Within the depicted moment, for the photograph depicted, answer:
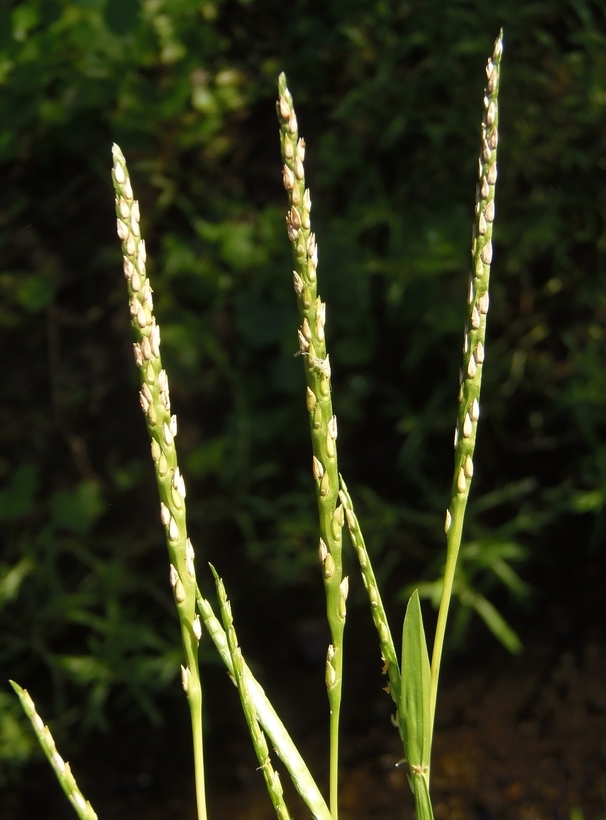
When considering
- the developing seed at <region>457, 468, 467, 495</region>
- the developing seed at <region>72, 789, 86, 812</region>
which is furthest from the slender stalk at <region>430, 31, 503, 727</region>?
the developing seed at <region>72, 789, 86, 812</region>

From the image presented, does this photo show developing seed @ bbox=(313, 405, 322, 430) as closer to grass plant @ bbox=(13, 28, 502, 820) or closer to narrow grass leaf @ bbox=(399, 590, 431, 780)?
grass plant @ bbox=(13, 28, 502, 820)

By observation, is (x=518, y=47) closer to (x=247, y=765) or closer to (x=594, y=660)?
(x=594, y=660)

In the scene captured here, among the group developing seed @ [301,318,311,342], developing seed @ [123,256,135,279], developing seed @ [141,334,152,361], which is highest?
developing seed @ [123,256,135,279]

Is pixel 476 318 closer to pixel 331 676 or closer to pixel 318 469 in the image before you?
pixel 318 469

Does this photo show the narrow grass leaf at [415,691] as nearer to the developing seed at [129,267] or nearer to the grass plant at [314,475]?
the grass plant at [314,475]

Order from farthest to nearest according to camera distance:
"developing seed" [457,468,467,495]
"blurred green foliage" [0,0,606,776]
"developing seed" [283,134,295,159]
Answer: "blurred green foliage" [0,0,606,776], "developing seed" [457,468,467,495], "developing seed" [283,134,295,159]

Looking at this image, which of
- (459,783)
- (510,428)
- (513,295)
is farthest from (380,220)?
(459,783)

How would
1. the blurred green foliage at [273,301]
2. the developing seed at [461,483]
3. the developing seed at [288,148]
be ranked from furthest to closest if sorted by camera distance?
the blurred green foliage at [273,301] < the developing seed at [461,483] < the developing seed at [288,148]

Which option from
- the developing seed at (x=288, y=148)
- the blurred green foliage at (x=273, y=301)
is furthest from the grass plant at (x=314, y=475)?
the blurred green foliage at (x=273, y=301)
